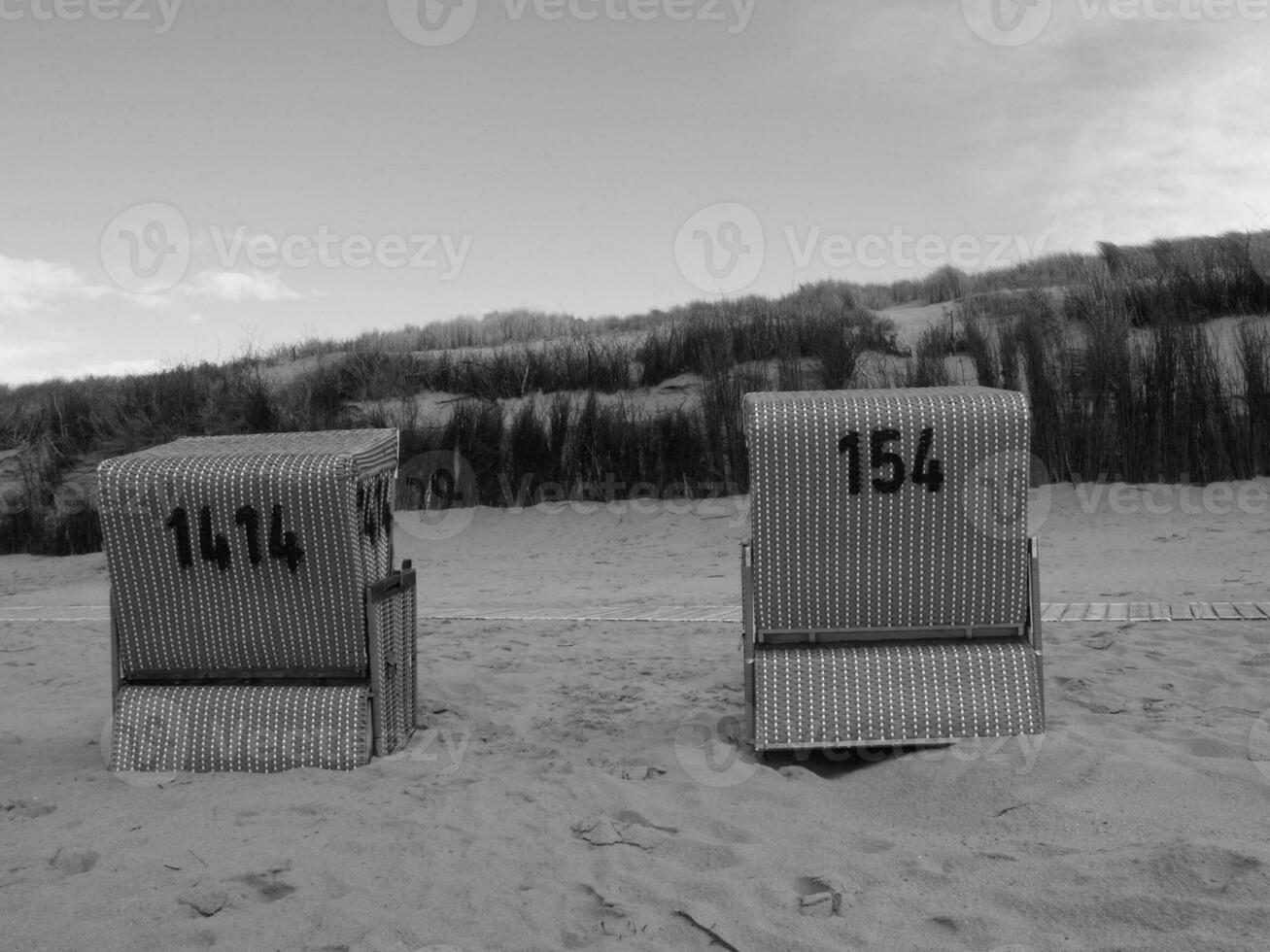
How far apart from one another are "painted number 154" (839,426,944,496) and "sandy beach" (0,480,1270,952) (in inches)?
39.2

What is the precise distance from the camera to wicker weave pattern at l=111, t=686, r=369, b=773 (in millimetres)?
4195

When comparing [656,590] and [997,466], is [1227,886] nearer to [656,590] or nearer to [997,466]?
[997,466]

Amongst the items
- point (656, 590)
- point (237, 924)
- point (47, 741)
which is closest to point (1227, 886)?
point (237, 924)

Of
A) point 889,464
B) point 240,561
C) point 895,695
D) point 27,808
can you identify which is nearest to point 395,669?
point 240,561

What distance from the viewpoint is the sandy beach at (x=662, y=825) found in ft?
9.29

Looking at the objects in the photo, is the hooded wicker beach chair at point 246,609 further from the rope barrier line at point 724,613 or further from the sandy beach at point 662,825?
the rope barrier line at point 724,613

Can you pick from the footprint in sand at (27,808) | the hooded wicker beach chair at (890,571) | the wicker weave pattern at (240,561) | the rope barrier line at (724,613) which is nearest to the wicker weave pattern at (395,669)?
the wicker weave pattern at (240,561)

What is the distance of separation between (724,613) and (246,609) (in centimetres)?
Result: 388

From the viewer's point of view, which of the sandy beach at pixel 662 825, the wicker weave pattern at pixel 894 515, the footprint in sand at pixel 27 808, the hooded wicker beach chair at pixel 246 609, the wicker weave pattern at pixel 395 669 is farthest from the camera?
the wicker weave pattern at pixel 395 669

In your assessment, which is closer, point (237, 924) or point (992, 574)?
point (237, 924)

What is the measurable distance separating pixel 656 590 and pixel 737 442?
11.4 ft

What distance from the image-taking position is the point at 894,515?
4055mm

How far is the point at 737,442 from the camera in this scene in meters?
12.3

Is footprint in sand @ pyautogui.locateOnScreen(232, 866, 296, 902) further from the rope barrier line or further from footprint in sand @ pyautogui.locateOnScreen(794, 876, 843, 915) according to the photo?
the rope barrier line
